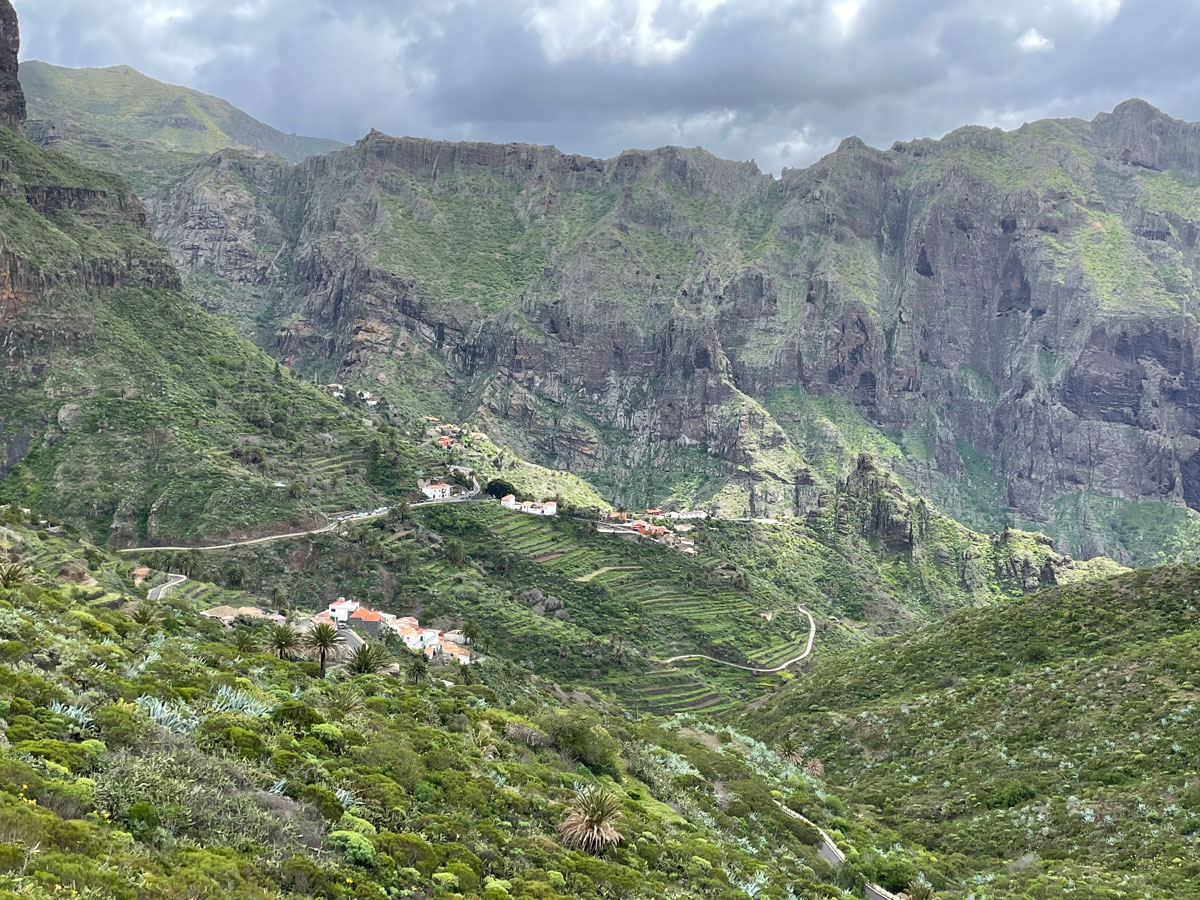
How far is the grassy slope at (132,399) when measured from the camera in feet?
382

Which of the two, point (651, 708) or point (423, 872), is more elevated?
point (423, 872)

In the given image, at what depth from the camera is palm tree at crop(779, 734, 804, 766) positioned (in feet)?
210

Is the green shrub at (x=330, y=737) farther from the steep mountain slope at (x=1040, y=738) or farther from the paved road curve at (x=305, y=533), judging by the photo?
the paved road curve at (x=305, y=533)

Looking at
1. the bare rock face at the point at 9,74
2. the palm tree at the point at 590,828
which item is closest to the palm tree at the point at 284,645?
the palm tree at the point at 590,828

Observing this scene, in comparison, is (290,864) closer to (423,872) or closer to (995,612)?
(423,872)

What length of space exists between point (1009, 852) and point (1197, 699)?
16.1 metres

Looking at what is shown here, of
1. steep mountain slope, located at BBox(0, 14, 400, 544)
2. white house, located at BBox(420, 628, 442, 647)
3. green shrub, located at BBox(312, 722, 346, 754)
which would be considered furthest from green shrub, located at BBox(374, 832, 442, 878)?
steep mountain slope, located at BBox(0, 14, 400, 544)

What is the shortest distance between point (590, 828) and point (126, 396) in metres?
129

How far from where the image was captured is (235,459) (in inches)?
5143

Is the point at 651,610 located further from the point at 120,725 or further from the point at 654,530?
the point at 120,725

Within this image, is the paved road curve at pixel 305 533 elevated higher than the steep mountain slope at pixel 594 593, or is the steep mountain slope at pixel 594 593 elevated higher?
the paved road curve at pixel 305 533

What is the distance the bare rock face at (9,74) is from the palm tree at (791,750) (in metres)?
177

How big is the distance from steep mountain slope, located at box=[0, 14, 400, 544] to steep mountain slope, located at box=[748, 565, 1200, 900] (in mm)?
84340

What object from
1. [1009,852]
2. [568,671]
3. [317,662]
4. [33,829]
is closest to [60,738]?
[33,829]
